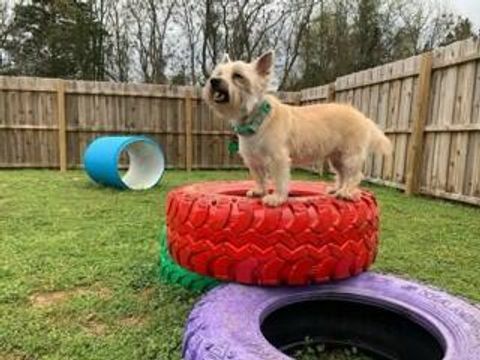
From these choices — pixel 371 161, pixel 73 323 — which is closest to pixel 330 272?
pixel 73 323

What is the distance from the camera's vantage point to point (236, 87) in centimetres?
262

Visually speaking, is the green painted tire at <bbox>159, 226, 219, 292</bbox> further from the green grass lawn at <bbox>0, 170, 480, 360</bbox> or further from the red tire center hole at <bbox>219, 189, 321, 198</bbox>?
the red tire center hole at <bbox>219, 189, 321, 198</bbox>

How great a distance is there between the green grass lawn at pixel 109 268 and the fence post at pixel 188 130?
214 inches

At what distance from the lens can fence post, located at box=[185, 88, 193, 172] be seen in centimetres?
1270

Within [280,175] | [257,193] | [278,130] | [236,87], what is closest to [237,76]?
[236,87]

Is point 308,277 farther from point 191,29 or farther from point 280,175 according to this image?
point 191,29

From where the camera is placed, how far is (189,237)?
111 inches

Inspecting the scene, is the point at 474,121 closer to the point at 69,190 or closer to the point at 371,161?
the point at 371,161

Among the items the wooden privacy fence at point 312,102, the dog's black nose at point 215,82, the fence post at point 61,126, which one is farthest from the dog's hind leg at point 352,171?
the fence post at point 61,126

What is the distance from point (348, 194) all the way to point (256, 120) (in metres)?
0.78

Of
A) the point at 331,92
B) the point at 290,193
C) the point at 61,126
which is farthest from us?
the point at 61,126

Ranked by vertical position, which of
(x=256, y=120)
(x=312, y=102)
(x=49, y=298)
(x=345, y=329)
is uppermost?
(x=312, y=102)

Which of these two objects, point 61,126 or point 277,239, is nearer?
point 277,239

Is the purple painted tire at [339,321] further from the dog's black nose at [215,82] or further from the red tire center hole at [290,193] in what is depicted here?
the dog's black nose at [215,82]
